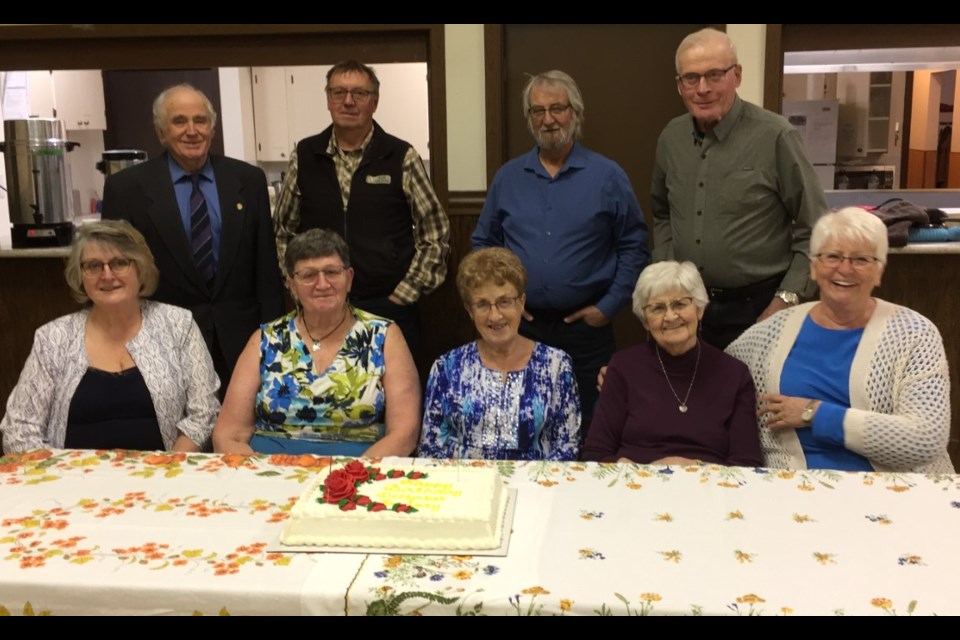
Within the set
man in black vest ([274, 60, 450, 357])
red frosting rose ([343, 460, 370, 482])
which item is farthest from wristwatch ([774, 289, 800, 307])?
red frosting rose ([343, 460, 370, 482])

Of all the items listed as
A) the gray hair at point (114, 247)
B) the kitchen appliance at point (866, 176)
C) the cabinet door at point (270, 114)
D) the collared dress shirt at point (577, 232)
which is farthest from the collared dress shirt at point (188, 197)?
the kitchen appliance at point (866, 176)

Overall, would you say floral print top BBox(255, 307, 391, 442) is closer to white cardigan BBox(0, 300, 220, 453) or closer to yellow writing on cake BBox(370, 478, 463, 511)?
white cardigan BBox(0, 300, 220, 453)

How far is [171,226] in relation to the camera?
107 inches

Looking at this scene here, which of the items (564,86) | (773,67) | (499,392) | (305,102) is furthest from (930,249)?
(305,102)

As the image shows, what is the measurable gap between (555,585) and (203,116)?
1.99 meters

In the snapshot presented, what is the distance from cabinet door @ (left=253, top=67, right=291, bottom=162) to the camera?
255 inches

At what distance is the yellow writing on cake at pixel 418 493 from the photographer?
1515 mm

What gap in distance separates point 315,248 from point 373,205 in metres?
0.71

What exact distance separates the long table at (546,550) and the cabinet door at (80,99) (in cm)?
516

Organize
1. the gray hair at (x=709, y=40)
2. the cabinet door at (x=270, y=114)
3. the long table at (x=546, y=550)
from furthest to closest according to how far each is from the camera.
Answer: the cabinet door at (x=270, y=114), the gray hair at (x=709, y=40), the long table at (x=546, y=550)

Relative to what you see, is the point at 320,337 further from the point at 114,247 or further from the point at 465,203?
the point at 465,203

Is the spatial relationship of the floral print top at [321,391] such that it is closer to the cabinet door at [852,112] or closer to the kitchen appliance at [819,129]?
the kitchen appliance at [819,129]

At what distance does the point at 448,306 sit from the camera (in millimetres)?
3631

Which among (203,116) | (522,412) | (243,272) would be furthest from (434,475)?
(203,116)
